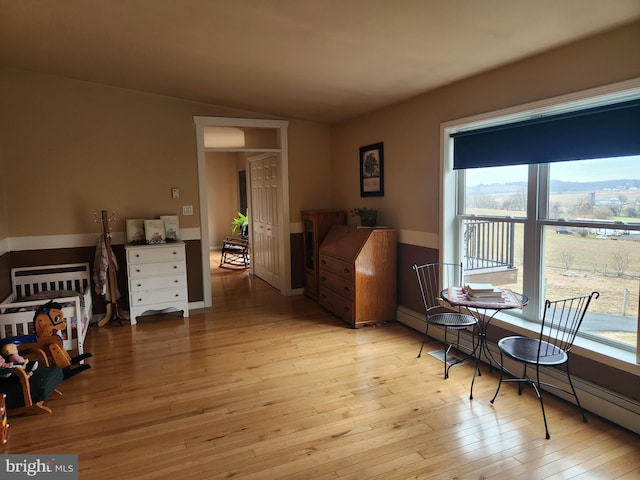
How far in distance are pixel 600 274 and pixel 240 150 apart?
4.20 meters

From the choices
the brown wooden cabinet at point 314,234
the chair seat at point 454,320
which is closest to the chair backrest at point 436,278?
the chair seat at point 454,320

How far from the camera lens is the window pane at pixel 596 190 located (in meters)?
2.53

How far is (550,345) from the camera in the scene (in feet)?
8.83

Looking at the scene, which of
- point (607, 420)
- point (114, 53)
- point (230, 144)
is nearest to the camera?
point (607, 420)

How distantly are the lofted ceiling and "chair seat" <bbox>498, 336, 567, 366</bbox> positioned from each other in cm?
189

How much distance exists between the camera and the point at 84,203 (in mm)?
4738

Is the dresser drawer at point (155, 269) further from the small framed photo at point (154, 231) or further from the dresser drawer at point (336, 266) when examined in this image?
the dresser drawer at point (336, 266)

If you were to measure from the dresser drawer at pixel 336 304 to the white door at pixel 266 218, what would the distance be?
3.59 feet

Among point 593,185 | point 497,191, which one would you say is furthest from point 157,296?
point 593,185

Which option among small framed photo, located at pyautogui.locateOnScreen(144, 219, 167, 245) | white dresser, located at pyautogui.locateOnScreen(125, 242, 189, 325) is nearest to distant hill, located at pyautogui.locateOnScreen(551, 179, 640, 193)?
white dresser, located at pyautogui.locateOnScreen(125, 242, 189, 325)

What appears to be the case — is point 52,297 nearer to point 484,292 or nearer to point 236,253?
point 484,292

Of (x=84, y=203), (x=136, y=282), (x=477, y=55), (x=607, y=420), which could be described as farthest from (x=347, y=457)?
(x=84, y=203)

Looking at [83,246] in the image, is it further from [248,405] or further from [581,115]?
[581,115]

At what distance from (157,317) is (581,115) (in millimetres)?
4560
